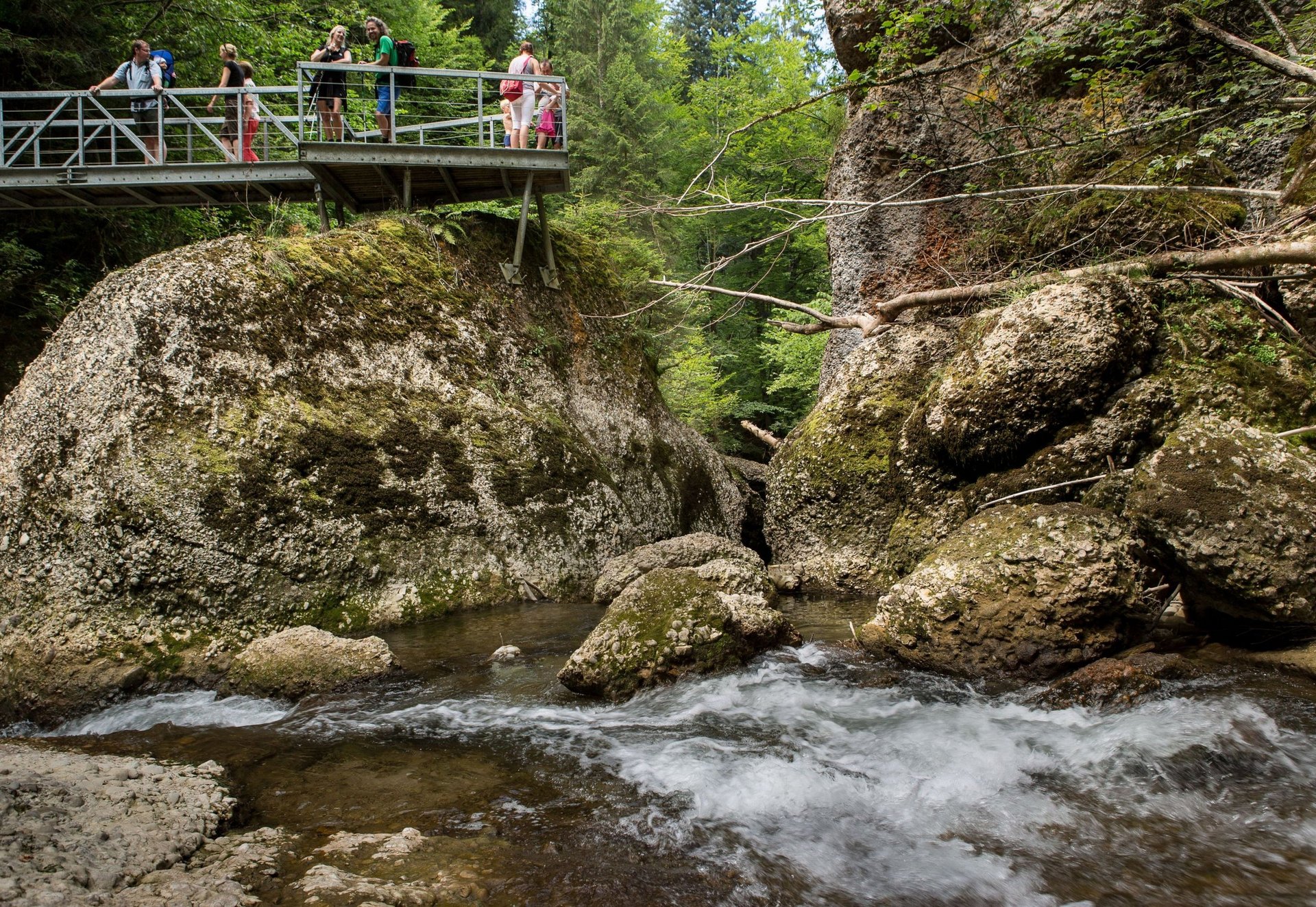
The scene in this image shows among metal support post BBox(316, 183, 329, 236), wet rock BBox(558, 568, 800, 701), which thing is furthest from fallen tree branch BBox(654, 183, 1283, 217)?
metal support post BBox(316, 183, 329, 236)

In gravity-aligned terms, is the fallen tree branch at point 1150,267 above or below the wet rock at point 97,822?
above

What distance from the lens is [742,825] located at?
141 inches

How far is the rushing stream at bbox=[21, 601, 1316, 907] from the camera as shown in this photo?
306 cm

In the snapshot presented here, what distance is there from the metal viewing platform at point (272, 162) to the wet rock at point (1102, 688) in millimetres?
9205

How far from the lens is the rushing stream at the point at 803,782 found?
10.1 ft

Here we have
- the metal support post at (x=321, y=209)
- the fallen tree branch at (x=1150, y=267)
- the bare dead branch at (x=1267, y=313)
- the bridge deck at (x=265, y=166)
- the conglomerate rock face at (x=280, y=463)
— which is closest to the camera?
the fallen tree branch at (x=1150, y=267)

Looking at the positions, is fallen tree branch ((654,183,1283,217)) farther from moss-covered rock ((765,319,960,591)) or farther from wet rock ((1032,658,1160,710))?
wet rock ((1032,658,1160,710))

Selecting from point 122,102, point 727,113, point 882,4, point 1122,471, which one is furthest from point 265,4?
point 1122,471

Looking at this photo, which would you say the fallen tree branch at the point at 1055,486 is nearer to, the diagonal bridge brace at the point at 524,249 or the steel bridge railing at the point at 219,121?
the diagonal bridge brace at the point at 524,249

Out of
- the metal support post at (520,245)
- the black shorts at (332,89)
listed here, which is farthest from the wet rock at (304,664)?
the black shorts at (332,89)

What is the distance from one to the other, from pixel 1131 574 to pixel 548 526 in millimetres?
6130

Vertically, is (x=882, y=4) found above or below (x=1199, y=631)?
above

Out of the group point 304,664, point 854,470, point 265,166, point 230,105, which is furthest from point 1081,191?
point 230,105

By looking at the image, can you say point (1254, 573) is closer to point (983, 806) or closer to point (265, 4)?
point (983, 806)
